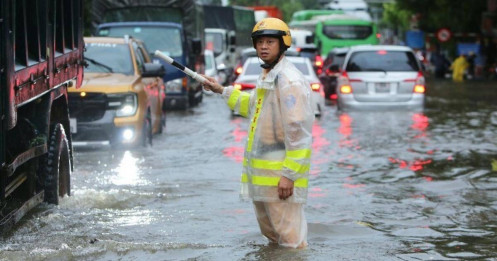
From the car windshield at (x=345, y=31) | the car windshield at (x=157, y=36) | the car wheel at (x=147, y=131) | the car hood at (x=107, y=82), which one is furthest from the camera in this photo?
the car windshield at (x=345, y=31)

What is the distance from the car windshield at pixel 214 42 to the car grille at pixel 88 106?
28964mm

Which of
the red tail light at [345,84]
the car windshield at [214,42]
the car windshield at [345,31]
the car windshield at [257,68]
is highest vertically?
the car windshield at [257,68]

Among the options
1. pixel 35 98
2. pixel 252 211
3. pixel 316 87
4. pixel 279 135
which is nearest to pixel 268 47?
pixel 279 135

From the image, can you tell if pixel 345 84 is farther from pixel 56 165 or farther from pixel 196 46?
pixel 56 165

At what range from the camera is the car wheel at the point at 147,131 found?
656 inches

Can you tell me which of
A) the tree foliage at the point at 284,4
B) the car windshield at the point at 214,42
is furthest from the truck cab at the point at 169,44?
the tree foliage at the point at 284,4

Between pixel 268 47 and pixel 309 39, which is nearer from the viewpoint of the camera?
pixel 268 47

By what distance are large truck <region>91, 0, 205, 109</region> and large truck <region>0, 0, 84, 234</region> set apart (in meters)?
12.7

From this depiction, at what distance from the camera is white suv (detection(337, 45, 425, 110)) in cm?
2447

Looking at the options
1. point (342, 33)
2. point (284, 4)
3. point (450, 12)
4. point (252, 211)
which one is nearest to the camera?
point (252, 211)

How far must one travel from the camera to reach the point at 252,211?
35.8ft

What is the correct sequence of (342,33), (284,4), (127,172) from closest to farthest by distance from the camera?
(127,172) < (342,33) < (284,4)

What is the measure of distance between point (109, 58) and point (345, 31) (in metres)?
37.6

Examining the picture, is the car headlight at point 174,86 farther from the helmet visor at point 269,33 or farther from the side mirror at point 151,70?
the helmet visor at point 269,33
